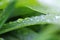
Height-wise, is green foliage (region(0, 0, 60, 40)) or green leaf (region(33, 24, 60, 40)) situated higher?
green foliage (region(0, 0, 60, 40))

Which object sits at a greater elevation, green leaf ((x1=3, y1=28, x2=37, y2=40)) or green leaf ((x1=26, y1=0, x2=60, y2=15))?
green leaf ((x1=26, y1=0, x2=60, y2=15))

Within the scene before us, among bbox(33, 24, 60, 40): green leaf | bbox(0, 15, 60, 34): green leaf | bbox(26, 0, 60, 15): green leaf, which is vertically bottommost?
bbox(33, 24, 60, 40): green leaf

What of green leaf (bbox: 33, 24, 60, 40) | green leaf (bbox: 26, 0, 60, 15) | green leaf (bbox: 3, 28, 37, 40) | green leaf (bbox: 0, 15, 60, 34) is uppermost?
green leaf (bbox: 26, 0, 60, 15)

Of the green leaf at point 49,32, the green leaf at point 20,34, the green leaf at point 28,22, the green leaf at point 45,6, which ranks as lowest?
the green leaf at point 49,32

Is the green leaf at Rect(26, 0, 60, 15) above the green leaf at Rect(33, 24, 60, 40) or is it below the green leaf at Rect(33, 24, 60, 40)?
above

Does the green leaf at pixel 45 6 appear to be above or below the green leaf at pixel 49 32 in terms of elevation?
above

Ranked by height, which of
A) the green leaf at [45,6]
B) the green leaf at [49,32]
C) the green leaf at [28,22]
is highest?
the green leaf at [45,6]
